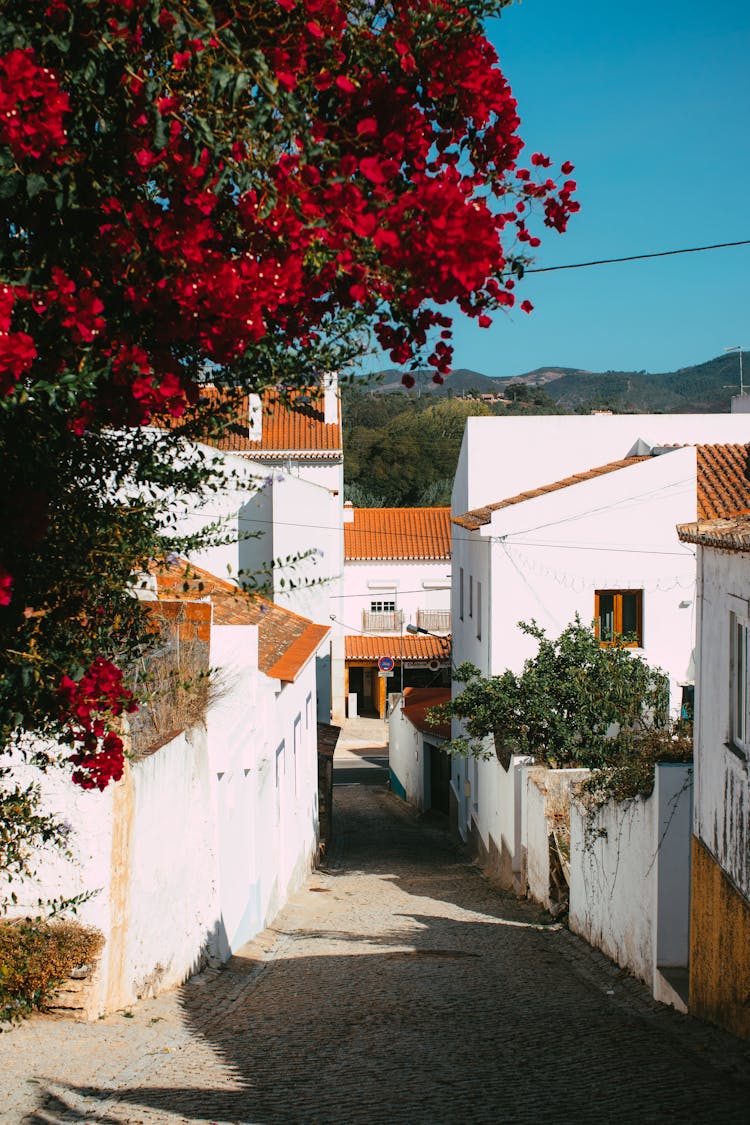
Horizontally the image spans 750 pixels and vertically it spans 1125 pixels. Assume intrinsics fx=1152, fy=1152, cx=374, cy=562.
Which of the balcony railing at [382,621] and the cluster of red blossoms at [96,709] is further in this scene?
the balcony railing at [382,621]

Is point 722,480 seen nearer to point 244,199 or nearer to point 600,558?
point 600,558

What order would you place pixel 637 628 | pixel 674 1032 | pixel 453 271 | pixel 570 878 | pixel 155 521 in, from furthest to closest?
pixel 637 628, pixel 570 878, pixel 674 1032, pixel 155 521, pixel 453 271

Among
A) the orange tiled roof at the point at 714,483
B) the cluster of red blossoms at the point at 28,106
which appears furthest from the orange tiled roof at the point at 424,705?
the cluster of red blossoms at the point at 28,106

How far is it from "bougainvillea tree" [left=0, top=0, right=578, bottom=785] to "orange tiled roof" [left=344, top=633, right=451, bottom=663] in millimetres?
41395

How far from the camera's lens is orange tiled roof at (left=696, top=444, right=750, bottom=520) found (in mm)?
20953

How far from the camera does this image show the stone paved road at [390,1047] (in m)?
6.25

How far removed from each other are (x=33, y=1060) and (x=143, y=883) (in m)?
1.74

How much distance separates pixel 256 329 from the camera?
359 cm

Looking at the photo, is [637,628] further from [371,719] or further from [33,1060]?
[371,719]

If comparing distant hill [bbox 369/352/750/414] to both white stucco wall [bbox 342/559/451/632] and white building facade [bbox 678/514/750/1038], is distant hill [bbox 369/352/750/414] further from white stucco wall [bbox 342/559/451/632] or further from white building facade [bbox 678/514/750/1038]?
white building facade [bbox 678/514/750/1038]

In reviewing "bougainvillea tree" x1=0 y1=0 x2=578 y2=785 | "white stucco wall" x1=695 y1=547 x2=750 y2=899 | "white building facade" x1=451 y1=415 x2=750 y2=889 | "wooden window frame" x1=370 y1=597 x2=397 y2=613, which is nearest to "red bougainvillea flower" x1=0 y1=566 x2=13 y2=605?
"bougainvillea tree" x1=0 y1=0 x2=578 y2=785

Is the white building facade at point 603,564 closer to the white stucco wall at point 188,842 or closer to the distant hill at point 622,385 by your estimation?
the white stucco wall at point 188,842

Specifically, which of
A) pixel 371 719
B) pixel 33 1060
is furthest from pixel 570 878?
pixel 371 719

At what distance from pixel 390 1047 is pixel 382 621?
1557 inches
